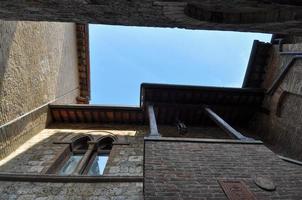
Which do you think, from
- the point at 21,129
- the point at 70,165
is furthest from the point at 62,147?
the point at 21,129

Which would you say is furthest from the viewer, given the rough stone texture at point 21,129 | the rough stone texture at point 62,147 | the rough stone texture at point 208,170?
the rough stone texture at point 21,129

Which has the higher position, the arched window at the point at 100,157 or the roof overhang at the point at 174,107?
the roof overhang at the point at 174,107

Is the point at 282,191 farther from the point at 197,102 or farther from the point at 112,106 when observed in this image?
the point at 112,106

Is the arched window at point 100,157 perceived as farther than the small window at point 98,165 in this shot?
Yes

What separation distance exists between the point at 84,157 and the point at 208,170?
4.04m

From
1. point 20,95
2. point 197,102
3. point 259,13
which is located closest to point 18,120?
point 20,95

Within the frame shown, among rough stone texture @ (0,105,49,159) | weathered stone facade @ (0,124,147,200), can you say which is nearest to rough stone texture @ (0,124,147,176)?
weathered stone facade @ (0,124,147,200)

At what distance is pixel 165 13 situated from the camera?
3.51m

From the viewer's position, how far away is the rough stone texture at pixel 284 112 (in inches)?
298

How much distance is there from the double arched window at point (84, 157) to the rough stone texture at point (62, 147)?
0.77 feet

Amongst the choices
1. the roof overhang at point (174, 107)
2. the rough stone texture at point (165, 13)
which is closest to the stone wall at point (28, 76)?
the roof overhang at point (174, 107)

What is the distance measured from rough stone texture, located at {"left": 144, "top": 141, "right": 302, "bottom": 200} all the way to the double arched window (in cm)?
250

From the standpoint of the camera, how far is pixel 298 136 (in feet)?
24.1

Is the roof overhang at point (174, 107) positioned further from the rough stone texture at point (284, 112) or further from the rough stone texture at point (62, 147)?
the rough stone texture at point (284, 112)
